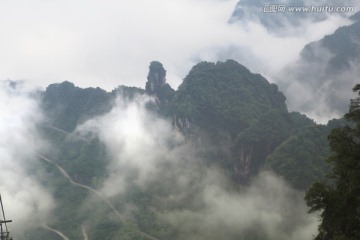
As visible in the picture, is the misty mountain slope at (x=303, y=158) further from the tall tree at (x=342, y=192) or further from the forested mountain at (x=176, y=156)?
the tall tree at (x=342, y=192)

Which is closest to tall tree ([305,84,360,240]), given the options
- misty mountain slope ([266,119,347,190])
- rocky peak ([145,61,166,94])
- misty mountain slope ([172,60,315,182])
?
misty mountain slope ([266,119,347,190])

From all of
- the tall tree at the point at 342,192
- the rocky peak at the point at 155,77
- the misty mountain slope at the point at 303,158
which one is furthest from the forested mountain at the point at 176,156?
the tall tree at the point at 342,192

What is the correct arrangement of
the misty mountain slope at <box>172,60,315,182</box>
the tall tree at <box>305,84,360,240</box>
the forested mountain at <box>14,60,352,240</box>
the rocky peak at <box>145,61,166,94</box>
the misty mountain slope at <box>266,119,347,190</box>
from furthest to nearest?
the rocky peak at <box>145,61,166,94</box>
the misty mountain slope at <box>172,60,315,182</box>
the forested mountain at <box>14,60,352,240</box>
the misty mountain slope at <box>266,119,347,190</box>
the tall tree at <box>305,84,360,240</box>

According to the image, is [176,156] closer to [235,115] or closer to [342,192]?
[235,115]

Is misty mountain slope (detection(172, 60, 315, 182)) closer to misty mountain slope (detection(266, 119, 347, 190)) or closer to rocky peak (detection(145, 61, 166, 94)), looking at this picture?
misty mountain slope (detection(266, 119, 347, 190))

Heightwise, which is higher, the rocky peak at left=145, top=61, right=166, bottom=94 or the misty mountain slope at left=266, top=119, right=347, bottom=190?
the rocky peak at left=145, top=61, right=166, bottom=94

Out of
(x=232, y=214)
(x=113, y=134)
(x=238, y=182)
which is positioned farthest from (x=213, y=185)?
(x=113, y=134)

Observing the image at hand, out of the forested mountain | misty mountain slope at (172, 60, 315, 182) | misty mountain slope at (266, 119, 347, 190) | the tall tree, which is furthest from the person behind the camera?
misty mountain slope at (172, 60, 315, 182)

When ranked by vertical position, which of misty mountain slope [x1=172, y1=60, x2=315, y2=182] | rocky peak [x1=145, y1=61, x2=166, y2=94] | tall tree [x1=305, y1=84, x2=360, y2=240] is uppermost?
rocky peak [x1=145, y1=61, x2=166, y2=94]
